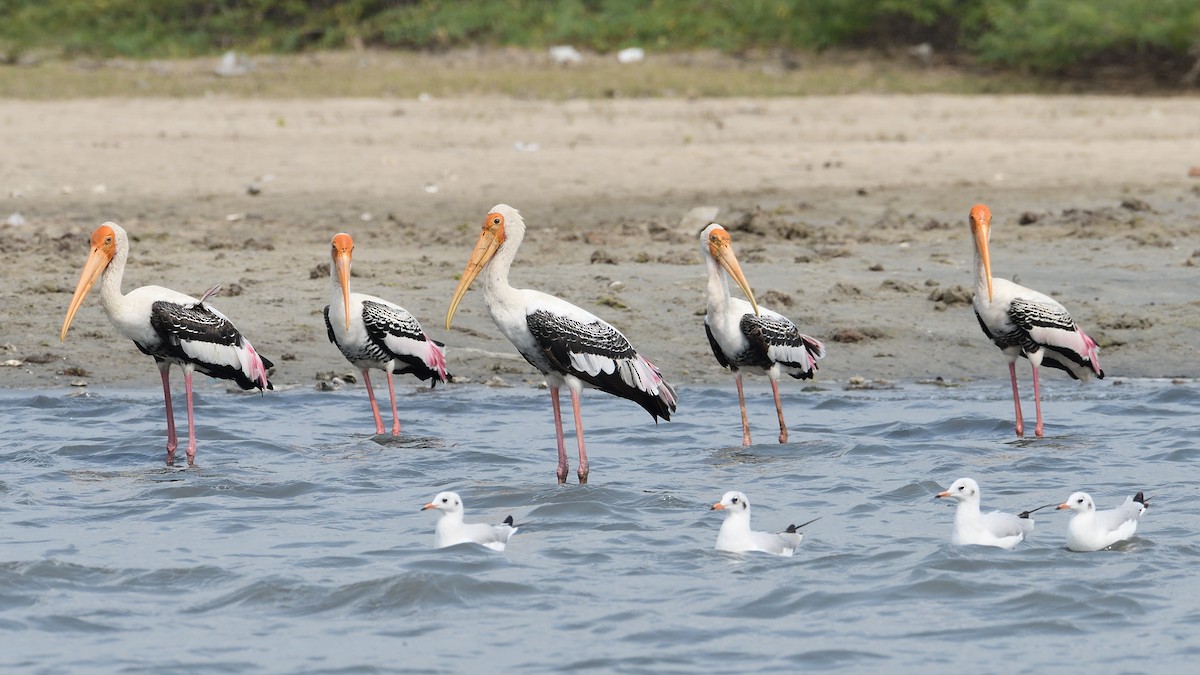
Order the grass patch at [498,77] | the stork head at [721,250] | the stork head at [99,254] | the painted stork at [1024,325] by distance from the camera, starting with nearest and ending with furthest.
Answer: the stork head at [99,254]
the stork head at [721,250]
the painted stork at [1024,325]
the grass patch at [498,77]

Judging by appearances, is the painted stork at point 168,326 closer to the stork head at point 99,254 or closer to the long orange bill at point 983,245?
the stork head at point 99,254

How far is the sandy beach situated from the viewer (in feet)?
36.9

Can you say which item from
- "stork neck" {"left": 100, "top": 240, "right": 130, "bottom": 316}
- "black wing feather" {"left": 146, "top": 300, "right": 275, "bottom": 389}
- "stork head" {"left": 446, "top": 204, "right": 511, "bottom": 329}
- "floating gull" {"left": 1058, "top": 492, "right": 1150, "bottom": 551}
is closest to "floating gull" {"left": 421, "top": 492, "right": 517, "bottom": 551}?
"stork head" {"left": 446, "top": 204, "right": 511, "bottom": 329}

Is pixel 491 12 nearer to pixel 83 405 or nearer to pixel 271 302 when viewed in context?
pixel 271 302

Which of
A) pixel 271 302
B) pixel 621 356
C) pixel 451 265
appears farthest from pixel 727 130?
pixel 621 356

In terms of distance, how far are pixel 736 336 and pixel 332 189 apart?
22.8ft

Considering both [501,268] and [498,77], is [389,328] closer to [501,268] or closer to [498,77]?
[501,268]

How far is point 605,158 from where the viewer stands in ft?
54.4

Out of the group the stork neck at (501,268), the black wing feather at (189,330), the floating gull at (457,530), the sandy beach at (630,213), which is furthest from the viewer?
the sandy beach at (630,213)

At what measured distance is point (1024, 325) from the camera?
9539 mm

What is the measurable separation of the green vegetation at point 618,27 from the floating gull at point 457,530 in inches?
627

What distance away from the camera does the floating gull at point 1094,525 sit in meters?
7.14

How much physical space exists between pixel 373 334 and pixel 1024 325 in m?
3.53

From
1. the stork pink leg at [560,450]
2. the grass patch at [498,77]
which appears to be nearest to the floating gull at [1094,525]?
the stork pink leg at [560,450]
